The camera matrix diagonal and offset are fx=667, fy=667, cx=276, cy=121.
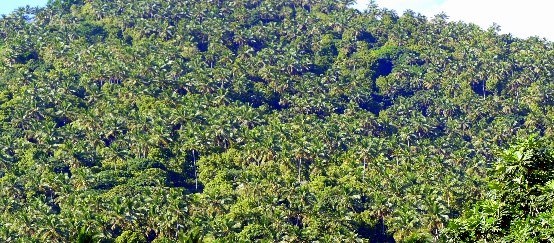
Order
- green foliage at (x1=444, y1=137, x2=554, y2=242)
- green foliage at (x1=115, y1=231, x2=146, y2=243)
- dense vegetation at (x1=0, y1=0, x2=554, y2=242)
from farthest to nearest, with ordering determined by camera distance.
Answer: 1. dense vegetation at (x1=0, y1=0, x2=554, y2=242)
2. green foliage at (x1=115, y1=231, x2=146, y2=243)
3. green foliage at (x1=444, y1=137, x2=554, y2=242)

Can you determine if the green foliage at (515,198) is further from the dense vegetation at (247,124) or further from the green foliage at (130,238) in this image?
the green foliage at (130,238)

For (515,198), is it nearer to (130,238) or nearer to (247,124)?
(130,238)

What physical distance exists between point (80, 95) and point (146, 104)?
16.8 meters

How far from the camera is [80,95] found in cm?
13725

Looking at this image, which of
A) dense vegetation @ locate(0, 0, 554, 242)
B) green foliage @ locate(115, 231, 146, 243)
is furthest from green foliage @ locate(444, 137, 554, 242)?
green foliage @ locate(115, 231, 146, 243)

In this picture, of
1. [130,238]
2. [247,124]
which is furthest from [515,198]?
[247,124]

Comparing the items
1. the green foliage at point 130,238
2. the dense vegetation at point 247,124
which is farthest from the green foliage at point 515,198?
the green foliage at point 130,238

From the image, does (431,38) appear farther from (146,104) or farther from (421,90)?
(146,104)

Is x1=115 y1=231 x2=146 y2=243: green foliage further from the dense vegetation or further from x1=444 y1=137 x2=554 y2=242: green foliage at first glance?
x1=444 y1=137 x2=554 y2=242: green foliage

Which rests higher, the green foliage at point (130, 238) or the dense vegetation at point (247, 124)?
the dense vegetation at point (247, 124)

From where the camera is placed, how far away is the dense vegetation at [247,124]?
8794 cm

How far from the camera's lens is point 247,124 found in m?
128

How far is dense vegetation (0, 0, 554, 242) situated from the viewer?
87.9 metres

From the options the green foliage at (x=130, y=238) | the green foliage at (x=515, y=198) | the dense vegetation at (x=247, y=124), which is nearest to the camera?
the green foliage at (x=515, y=198)
